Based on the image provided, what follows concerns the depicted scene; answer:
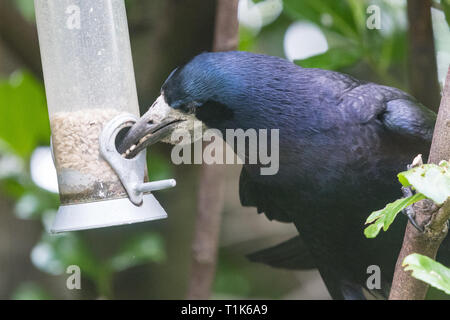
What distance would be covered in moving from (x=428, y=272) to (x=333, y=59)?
5.65 ft

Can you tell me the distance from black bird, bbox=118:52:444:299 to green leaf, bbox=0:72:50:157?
4.32 feet

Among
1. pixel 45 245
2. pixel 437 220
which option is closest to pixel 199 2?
pixel 45 245

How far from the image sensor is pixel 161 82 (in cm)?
366

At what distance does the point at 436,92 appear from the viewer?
3.24 metres

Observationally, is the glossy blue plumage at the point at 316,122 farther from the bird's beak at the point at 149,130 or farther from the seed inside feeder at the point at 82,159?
the seed inside feeder at the point at 82,159

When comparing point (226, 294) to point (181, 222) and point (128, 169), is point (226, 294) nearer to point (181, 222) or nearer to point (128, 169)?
point (181, 222)

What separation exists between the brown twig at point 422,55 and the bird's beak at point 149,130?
4.50 feet

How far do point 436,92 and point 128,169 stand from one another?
1667mm

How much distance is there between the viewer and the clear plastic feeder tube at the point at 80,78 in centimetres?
235

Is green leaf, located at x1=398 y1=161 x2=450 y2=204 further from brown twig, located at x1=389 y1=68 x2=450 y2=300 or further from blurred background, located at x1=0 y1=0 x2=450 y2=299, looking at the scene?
blurred background, located at x1=0 y1=0 x2=450 y2=299

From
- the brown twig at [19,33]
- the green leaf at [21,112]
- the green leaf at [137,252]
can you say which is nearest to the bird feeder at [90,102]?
the green leaf at [137,252]

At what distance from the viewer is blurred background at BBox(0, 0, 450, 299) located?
333 cm

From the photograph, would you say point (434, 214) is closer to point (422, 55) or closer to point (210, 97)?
point (210, 97)

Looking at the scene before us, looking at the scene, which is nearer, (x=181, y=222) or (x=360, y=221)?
(x=360, y=221)
